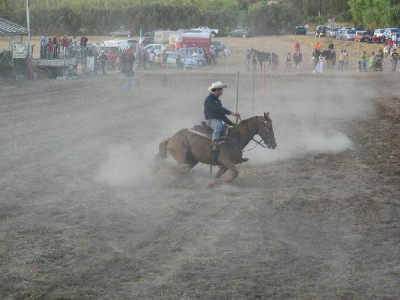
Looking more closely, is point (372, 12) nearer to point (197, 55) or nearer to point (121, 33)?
point (121, 33)

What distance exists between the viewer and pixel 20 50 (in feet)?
125

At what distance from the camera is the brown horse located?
1346 centimetres

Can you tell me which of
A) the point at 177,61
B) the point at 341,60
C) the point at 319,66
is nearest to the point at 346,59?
the point at 341,60

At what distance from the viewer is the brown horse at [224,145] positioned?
13.5 m

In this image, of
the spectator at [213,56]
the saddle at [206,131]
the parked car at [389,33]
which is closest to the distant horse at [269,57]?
the spectator at [213,56]

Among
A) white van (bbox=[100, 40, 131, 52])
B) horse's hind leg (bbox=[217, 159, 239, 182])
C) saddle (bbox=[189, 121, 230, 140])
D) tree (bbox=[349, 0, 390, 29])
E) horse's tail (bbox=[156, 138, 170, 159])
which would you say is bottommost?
horse's hind leg (bbox=[217, 159, 239, 182])

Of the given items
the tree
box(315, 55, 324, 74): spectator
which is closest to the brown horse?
box(315, 55, 324, 74): spectator

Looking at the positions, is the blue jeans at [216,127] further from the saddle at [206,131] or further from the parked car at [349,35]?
the parked car at [349,35]

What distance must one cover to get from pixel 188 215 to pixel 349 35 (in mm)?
72086

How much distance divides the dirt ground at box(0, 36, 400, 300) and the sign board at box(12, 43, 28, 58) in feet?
46.8

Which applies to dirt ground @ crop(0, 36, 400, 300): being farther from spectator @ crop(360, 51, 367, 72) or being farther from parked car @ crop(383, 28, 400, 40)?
parked car @ crop(383, 28, 400, 40)

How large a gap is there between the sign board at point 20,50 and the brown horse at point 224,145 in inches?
1021

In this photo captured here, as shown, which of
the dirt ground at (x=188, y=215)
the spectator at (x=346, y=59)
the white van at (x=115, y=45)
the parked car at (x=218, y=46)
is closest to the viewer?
the dirt ground at (x=188, y=215)

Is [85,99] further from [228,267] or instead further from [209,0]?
[209,0]
